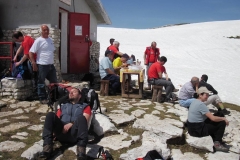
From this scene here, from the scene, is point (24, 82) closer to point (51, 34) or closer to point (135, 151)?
point (51, 34)

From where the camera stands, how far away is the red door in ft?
31.3

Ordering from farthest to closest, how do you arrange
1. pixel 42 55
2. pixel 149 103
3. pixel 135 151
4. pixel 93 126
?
pixel 149 103
pixel 42 55
pixel 93 126
pixel 135 151

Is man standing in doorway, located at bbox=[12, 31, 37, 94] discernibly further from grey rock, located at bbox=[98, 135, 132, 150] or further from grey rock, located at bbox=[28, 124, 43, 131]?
grey rock, located at bbox=[98, 135, 132, 150]

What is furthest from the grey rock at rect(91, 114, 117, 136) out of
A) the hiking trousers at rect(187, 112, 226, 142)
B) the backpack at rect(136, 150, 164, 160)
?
the hiking trousers at rect(187, 112, 226, 142)

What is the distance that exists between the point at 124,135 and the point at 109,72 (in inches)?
139

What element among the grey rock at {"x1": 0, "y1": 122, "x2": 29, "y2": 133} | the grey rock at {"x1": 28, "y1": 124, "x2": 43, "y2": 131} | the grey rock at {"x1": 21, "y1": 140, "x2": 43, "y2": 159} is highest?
the grey rock at {"x1": 0, "y1": 122, "x2": 29, "y2": 133}

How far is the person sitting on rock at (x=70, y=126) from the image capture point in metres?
3.94

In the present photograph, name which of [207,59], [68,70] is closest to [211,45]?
[207,59]

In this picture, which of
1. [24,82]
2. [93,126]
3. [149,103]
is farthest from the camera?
[149,103]

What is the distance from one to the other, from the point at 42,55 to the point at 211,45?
24.4 meters

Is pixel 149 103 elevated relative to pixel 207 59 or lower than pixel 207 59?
lower

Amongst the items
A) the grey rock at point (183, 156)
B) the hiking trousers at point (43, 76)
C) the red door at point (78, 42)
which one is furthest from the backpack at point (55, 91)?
the red door at point (78, 42)

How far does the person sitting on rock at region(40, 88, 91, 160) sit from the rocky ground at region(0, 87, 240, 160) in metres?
0.18

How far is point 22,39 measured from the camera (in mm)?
6930
